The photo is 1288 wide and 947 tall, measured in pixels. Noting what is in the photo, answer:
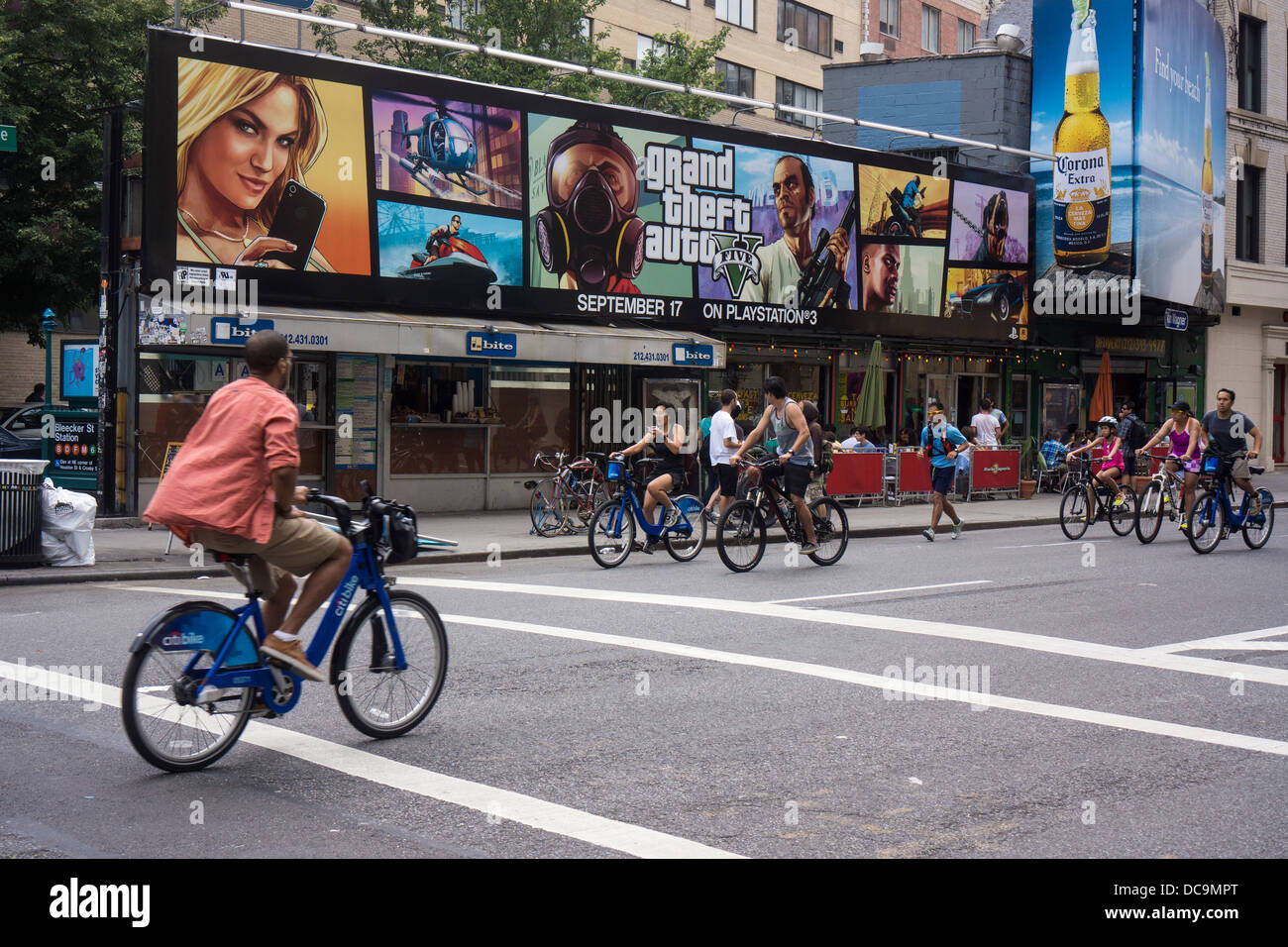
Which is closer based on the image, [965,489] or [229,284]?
[229,284]

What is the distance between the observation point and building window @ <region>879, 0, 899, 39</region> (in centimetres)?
5991

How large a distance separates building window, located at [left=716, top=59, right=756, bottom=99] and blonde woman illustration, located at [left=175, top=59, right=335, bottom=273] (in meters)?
34.1

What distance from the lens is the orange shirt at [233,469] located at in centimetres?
573

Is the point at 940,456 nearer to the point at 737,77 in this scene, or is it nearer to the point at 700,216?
the point at 700,216

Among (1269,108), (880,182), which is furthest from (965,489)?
(1269,108)

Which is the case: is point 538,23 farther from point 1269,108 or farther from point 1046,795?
point 1046,795

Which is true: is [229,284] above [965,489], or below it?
above

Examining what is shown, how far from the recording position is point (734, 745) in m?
6.55

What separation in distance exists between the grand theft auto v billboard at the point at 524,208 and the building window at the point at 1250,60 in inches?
538

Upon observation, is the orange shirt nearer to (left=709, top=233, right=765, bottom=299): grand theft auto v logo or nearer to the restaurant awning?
the restaurant awning

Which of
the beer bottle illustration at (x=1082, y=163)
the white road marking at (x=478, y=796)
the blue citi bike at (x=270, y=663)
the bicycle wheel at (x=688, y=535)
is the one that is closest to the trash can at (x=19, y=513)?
the bicycle wheel at (x=688, y=535)

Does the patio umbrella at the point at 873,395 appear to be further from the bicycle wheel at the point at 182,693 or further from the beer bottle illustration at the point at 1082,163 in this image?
the bicycle wheel at the point at 182,693

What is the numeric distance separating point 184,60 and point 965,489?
639 inches

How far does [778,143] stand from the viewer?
83.8 ft
